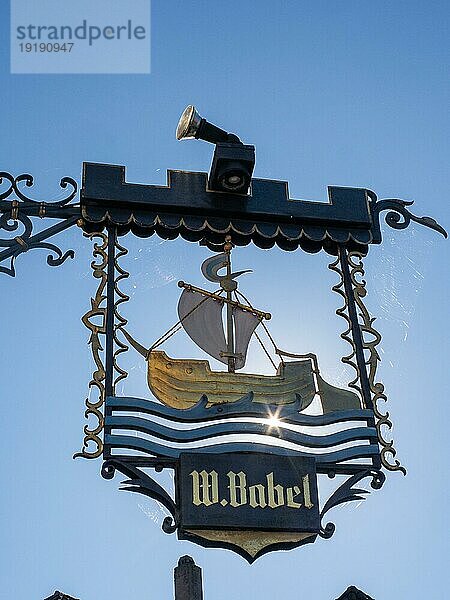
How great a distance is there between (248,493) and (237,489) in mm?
63

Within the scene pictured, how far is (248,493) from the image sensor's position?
704 centimetres

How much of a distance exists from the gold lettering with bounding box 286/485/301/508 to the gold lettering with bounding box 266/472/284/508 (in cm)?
4

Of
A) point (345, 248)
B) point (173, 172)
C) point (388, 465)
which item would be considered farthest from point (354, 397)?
point (173, 172)

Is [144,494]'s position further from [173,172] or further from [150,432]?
[173,172]

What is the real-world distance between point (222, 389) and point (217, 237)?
3.68ft

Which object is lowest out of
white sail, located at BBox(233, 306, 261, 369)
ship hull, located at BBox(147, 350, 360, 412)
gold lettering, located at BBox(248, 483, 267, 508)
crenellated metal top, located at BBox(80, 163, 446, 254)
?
gold lettering, located at BBox(248, 483, 267, 508)

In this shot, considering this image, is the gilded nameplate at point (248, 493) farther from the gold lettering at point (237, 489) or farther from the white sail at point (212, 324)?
the white sail at point (212, 324)

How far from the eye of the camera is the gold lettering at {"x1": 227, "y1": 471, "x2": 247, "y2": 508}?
275 inches

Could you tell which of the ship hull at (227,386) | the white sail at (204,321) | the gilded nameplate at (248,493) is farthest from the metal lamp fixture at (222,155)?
the gilded nameplate at (248,493)

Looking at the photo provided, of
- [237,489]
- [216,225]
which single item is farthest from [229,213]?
[237,489]

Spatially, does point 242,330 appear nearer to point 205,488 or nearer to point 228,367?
point 228,367

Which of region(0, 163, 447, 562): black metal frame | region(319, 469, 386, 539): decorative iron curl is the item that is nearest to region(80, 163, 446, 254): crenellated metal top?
region(0, 163, 447, 562): black metal frame

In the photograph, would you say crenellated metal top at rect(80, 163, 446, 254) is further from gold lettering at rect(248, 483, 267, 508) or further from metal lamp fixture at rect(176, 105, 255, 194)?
gold lettering at rect(248, 483, 267, 508)

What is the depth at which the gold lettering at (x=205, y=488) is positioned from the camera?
6.95m
